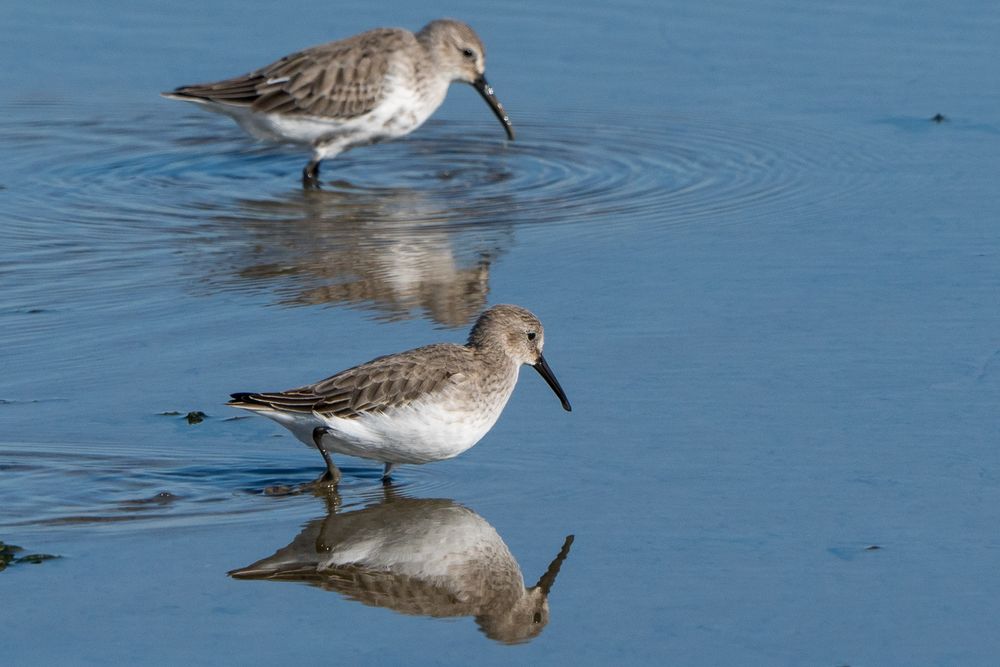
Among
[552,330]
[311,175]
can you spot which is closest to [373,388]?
[552,330]

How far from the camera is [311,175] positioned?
12.7m

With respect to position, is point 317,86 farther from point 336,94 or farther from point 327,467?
point 327,467

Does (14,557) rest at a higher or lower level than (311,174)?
lower

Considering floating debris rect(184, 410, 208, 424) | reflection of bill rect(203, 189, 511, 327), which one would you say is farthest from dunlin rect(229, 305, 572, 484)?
reflection of bill rect(203, 189, 511, 327)

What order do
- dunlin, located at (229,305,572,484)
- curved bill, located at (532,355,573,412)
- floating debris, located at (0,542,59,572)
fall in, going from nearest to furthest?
floating debris, located at (0,542,59,572) → dunlin, located at (229,305,572,484) → curved bill, located at (532,355,573,412)

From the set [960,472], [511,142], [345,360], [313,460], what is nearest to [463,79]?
[511,142]

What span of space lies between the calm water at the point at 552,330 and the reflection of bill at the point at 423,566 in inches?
0.9

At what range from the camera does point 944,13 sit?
14.6 m

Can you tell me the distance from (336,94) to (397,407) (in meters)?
6.21

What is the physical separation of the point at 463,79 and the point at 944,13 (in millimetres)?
4419

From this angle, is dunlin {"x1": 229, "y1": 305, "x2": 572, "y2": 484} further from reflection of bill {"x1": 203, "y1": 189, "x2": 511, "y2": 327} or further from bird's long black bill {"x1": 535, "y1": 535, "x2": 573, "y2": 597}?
reflection of bill {"x1": 203, "y1": 189, "x2": 511, "y2": 327}

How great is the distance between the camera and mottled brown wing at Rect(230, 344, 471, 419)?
7.04m

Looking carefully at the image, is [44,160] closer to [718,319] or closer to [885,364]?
[718,319]

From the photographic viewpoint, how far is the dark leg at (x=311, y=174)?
12.6 meters
